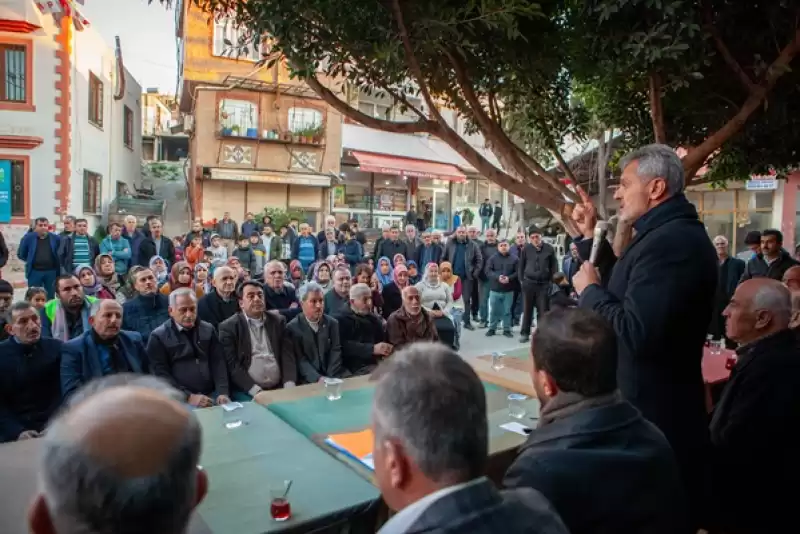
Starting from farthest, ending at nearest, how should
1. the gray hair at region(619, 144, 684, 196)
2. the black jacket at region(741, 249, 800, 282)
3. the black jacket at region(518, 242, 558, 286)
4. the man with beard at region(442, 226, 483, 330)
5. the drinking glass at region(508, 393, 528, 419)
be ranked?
the man with beard at region(442, 226, 483, 330) → the black jacket at region(518, 242, 558, 286) → the black jacket at region(741, 249, 800, 282) → the drinking glass at region(508, 393, 528, 419) → the gray hair at region(619, 144, 684, 196)

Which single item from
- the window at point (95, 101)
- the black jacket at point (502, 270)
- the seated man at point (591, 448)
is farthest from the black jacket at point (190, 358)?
the window at point (95, 101)

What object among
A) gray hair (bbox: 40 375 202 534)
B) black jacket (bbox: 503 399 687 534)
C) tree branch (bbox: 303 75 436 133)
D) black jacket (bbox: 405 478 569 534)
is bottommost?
→ black jacket (bbox: 503 399 687 534)

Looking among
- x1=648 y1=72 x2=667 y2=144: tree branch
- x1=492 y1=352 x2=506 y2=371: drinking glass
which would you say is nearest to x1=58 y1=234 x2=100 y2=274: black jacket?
x1=492 y1=352 x2=506 y2=371: drinking glass

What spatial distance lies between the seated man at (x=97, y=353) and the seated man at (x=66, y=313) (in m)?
1.20

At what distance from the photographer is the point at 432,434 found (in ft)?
3.84

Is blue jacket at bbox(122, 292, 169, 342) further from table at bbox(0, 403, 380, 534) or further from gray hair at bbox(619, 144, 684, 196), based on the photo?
gray hair at bbox(619, 144, 684, 196)

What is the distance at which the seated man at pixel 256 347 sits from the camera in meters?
4.86

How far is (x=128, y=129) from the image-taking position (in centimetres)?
2092

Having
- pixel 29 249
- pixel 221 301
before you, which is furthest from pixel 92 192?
pixel 221 301

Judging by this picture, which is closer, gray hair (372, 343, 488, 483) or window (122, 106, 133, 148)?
gray hair (372, 343, 488, 483)

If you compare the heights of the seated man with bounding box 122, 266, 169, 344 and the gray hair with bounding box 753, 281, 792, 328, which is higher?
A: the gray hair with bounding box 753, 281, 792, 328

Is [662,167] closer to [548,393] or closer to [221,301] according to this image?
[548,393]

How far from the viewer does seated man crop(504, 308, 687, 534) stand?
1.58 metres

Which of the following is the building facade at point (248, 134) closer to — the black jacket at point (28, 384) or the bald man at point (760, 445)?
the black jacket at point (28, 384)
